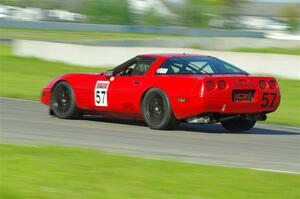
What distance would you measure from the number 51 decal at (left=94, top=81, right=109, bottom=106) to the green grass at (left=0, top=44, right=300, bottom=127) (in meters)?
3.47

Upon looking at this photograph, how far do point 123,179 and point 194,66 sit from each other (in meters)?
5.38

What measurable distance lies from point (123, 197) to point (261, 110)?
6.05 metres

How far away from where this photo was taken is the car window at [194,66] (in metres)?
11.9

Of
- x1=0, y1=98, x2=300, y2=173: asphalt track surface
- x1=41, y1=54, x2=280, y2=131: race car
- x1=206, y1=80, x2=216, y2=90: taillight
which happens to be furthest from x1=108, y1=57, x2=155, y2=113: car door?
x1=206, y1=80, x2=216, y2=90: taillight

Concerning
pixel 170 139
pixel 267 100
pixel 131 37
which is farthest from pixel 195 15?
pixel 170 139

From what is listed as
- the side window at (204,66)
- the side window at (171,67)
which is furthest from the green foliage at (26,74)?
the side window at (204,66)

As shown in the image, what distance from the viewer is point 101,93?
42.0 feet

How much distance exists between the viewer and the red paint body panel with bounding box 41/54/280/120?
37.3 ft

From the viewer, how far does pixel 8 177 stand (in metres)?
6.87

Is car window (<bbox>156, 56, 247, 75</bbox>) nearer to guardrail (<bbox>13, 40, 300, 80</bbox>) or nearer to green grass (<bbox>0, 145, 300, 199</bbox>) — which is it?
green grass (<bbox>0, 145, 300, 199</bbox>)

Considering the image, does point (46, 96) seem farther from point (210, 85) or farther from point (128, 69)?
point (210, 85)

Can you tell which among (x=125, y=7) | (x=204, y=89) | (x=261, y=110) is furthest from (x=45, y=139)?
(x=125, y=7)

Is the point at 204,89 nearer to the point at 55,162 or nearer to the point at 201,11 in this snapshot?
the point at 55,162

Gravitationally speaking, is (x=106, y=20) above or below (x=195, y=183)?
above
